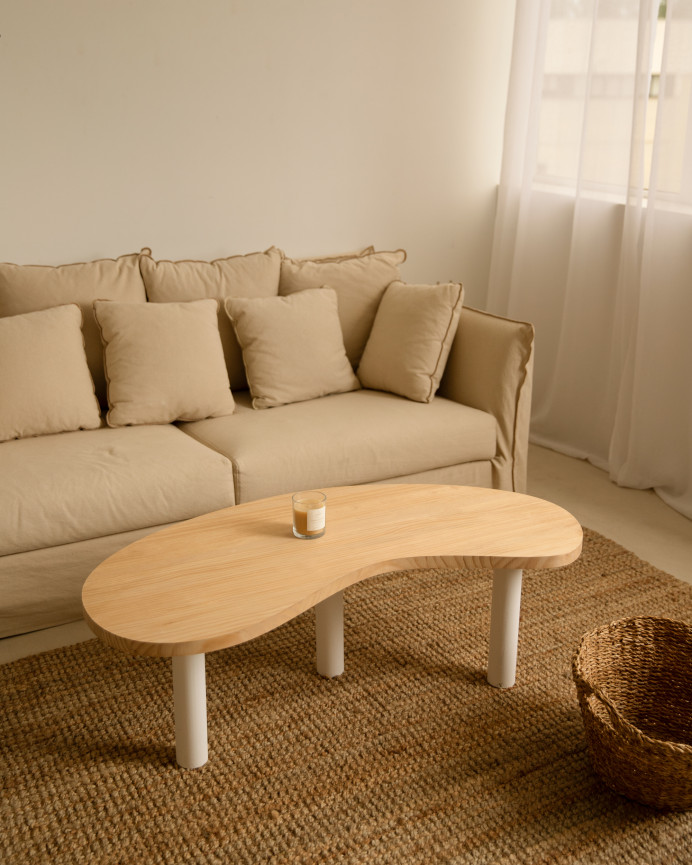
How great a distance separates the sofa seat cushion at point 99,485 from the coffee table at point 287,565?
1.10ft

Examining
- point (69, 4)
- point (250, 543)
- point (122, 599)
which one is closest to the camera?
point (122, 599)

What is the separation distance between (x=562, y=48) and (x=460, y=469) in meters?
1.86

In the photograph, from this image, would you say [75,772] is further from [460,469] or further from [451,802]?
[460,469]

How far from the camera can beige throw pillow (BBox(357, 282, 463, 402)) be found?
317cm

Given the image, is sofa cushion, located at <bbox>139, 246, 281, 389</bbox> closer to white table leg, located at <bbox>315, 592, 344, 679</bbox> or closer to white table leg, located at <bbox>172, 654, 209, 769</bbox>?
white table leg, located at <bbox>315, 592, 344, 679</bbox>

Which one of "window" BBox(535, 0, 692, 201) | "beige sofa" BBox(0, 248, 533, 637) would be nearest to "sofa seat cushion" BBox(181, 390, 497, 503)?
"beige sofa" BBox(0, 248, 533, 637)

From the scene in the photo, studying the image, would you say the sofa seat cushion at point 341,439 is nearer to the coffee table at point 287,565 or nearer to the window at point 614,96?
the coffee table at point 287,565

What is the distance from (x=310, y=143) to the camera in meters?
3.58

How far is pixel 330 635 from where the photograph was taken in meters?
2.24

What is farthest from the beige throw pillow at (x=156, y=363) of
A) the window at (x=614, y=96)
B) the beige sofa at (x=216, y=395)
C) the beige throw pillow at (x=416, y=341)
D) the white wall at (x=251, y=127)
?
the window at (x=614, y=96)

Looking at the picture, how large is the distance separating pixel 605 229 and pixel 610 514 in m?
1.17

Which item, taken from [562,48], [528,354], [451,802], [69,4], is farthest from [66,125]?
[451,802]

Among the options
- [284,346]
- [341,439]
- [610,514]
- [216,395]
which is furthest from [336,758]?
Answer: [610,514]

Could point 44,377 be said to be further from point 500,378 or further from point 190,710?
point 500,378
